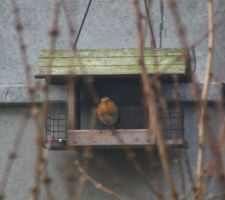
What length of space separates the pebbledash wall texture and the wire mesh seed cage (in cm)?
10

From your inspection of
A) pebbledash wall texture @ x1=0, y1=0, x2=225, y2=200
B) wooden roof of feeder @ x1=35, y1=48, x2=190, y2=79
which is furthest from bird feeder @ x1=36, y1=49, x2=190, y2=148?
pebbledash wall texture @ x1=0, y1=0, x2=225, y2=200

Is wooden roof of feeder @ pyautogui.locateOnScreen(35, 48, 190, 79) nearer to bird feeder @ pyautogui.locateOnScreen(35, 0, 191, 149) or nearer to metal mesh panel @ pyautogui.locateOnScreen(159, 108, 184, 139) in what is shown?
bird feeder @ pyautogui.locateOnScreen(35, 0, 191, 149)

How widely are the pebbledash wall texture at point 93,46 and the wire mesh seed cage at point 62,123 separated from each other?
0.34 ft

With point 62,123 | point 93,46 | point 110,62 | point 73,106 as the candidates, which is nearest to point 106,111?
point 73,106

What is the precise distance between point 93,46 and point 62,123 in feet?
1.87

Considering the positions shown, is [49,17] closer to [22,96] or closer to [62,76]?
[22,96]

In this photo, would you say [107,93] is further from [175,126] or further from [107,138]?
[107,138]

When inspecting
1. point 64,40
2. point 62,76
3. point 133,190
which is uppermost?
point 64,40

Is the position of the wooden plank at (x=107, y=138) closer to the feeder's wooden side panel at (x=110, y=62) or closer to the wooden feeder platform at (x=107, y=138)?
the wooden feeder platform at (x=107, y=138)

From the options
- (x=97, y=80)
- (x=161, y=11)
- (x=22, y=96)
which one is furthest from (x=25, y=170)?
(x=161, y=11)

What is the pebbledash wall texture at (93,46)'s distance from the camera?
4996mm

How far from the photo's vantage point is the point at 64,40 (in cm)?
527

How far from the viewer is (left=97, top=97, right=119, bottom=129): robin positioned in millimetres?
4571

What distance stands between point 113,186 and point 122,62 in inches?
35.1
